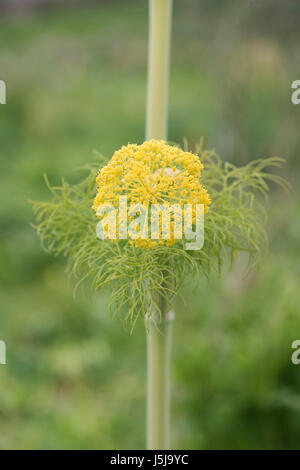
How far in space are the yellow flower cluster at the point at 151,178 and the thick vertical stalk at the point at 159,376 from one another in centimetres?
23

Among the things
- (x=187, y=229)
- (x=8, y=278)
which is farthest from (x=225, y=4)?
(x=187, y=229)

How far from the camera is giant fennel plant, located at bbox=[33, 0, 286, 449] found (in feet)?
2.30

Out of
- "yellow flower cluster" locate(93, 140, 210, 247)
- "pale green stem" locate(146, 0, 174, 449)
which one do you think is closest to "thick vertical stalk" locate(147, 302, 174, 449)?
"pale green stem" locate(146, 0, 174, 449)

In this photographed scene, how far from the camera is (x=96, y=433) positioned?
5.41ft

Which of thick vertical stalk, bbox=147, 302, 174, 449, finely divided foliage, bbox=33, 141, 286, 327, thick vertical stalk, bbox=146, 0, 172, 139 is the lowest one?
thick vertical stalk, bbox=147, 302, 174, 449

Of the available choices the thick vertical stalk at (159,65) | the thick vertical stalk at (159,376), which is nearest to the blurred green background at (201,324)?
the thick vertical stalk at (159,376)

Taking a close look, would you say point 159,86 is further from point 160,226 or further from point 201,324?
point 201,324

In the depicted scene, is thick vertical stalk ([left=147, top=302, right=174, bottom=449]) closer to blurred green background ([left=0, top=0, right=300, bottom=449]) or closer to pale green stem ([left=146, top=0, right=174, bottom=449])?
pale green stem ([left=146, top=0, right=174, bottom=449])

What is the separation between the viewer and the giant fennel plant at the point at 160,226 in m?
0.70

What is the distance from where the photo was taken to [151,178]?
0.70 metres

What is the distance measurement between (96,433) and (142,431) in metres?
0.16

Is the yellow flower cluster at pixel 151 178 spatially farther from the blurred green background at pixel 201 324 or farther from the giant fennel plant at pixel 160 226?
the blurred green background at pixel 201 324

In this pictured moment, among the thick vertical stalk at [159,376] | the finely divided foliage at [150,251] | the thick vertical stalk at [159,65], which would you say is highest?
the thick vertical stalk at [159,65]
